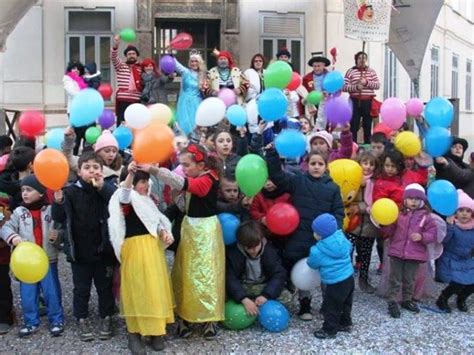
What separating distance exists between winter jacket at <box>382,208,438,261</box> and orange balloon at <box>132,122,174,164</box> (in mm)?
2109

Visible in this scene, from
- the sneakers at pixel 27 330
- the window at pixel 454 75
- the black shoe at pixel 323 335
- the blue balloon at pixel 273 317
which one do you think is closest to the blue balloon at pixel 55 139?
the sneakers at pixel 27 330

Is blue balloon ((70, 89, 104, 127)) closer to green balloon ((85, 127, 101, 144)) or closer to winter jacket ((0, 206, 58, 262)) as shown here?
winter jacket ((0, 206, 58, 262))

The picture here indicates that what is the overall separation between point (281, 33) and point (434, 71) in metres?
6.20

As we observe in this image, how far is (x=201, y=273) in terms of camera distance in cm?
419

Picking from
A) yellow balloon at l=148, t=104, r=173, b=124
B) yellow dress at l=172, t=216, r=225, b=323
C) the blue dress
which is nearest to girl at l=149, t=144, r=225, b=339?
yellow dress at l=172, t=216, r=225, b=323

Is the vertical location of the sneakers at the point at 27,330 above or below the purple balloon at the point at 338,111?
below

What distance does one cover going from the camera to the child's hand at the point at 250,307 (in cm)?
438

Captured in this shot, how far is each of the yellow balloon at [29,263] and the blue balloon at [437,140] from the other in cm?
327

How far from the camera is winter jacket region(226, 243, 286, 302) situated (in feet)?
14.6

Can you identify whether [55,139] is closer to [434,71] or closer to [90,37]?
[90,37]

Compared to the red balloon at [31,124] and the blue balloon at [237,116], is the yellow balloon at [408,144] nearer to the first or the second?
the blue balloon at [237,116]

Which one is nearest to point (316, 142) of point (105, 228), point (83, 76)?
point (105, 228)

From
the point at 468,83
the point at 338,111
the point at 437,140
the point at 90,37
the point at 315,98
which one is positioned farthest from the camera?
the point at 468,83

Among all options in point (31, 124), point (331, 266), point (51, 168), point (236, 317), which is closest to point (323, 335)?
point (331, 266)
